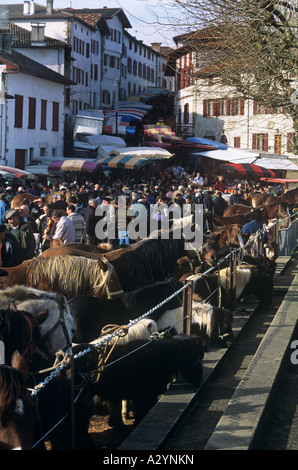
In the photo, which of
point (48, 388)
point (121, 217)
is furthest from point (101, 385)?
point (121, 217)

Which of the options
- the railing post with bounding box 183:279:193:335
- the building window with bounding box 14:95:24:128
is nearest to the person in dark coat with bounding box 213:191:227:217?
the railing post with bounding box 183:279:193:335

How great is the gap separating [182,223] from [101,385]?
23.0ft

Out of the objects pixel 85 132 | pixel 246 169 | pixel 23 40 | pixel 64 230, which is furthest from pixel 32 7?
pixel 64 230

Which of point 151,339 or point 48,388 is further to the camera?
point 151,339

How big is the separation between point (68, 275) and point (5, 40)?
34.6 meters

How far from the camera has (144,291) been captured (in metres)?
9.78

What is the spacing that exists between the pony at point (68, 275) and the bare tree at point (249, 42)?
4.13 meters

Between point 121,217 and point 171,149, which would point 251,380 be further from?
point 171,149

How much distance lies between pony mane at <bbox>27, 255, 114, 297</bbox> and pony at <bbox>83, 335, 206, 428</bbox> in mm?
2261

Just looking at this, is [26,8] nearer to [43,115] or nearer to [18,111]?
[43,115]

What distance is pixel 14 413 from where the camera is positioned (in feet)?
14.8

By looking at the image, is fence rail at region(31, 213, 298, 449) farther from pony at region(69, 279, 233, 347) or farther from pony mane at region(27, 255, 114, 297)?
pony mane at region(27, 255, 114, 297)

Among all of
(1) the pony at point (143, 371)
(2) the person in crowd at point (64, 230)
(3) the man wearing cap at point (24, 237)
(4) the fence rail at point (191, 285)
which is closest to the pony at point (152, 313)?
(4) the fence rail at point (191, 285)

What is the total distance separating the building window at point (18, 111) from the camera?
142ft
